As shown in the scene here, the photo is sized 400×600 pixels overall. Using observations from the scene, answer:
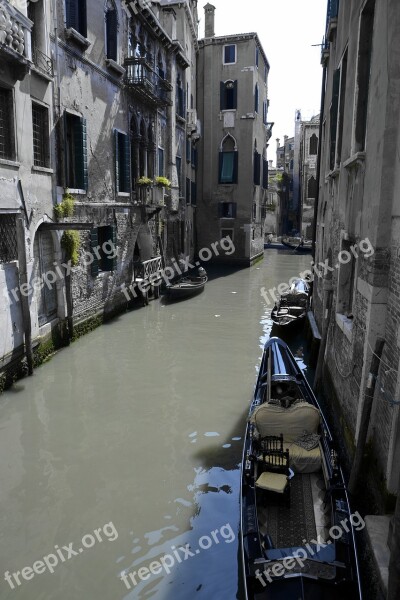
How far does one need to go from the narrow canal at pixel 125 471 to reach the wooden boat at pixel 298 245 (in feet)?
82.4

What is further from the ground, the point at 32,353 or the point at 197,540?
the point at 32,353

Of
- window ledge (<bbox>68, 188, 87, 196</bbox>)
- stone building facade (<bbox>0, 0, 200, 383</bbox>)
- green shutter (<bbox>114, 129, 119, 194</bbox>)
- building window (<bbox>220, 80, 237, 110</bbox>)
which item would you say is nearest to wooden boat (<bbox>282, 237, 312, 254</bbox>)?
building window (<bbox>220, 80, 237, 110</bbox>)

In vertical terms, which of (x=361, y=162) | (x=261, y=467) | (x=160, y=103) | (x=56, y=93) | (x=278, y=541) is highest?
(x=160, y=103)

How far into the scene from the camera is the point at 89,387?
916 centimetres

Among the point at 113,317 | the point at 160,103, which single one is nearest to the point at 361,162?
the point at 113,317

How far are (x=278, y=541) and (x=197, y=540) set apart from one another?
1.03 metres

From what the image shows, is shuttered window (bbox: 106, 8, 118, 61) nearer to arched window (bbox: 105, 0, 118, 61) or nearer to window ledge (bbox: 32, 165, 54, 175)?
arched window (bbox: 105, 0, 118, 61)

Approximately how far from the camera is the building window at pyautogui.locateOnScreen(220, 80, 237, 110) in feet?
84.7

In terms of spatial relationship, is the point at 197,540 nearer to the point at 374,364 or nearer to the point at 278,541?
the point at 278,541

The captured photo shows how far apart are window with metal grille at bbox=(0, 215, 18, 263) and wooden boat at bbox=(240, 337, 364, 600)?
533cm

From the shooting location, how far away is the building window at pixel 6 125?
8.59 m
